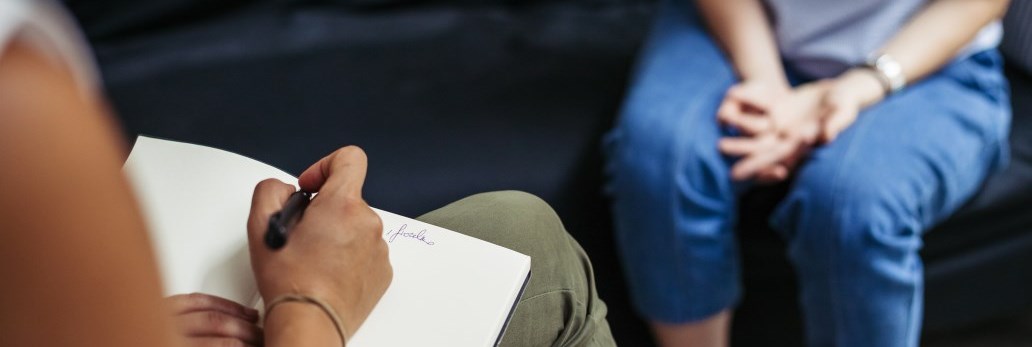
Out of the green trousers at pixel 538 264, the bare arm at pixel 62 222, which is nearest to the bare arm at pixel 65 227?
the bare arm at pixel 62 222

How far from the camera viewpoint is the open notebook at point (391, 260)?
0.46 metres

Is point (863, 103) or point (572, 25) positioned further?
point (572, 25)

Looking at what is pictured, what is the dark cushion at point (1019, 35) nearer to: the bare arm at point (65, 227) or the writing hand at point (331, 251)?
the writing hand at point (331, 251)

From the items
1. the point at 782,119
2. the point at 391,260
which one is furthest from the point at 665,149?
the point at 391,260

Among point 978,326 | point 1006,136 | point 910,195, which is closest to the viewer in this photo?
point 910,195

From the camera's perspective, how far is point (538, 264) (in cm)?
54

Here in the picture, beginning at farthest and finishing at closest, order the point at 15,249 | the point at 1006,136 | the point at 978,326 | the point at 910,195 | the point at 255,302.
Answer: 1. the point at 978,326
2. the point at 1006,136
3. the point at 910,195
4. the point at 255,302
5. the point at 15,249

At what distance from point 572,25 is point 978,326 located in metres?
0.59

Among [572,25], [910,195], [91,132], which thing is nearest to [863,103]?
[910,195]

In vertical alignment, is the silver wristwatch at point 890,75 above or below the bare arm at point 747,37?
below

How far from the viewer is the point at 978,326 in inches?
41.8

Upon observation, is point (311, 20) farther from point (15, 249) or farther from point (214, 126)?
point (15, 249)

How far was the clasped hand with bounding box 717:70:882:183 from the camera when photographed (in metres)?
0.81

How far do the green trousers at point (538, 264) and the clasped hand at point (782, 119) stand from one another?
294mm
